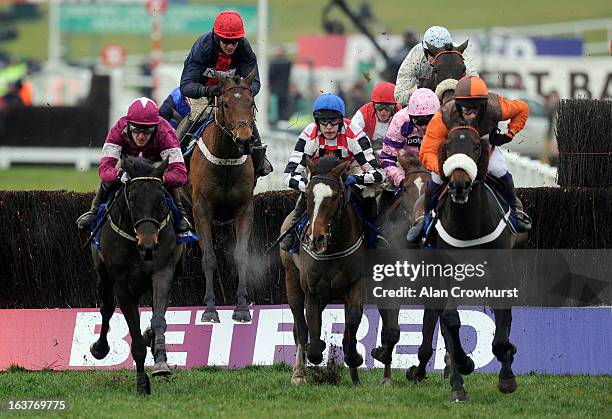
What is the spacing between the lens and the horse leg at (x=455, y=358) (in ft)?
34.0

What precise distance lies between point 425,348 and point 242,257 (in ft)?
7.05

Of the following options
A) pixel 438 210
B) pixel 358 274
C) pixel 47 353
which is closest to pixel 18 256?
pixel 47 353

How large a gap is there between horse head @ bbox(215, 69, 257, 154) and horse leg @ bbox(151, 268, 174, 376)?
1.59 metres

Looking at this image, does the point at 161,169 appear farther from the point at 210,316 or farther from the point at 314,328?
the point at 210,316

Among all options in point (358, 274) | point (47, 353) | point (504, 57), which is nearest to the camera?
point (358, 274)

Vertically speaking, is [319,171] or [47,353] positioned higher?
[319,171]

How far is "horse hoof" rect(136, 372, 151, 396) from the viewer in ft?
35.5

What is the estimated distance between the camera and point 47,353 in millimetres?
12805

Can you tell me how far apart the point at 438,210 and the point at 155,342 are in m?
2.39

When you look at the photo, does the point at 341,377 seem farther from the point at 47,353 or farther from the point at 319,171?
the point at 47,353

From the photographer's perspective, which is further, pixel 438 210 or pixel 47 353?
pixel 47 353

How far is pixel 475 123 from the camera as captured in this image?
10414 millimetres

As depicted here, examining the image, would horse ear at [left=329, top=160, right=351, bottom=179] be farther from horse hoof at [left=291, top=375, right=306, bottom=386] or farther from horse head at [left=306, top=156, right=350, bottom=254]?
horse hoof at [left=291, top=375, right=306, bottom=386]

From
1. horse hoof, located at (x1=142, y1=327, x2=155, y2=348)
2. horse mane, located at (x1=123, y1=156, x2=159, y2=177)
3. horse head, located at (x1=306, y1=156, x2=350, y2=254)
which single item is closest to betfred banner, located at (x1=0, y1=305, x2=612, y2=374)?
horse hoof, located at (x1=142, y1=327, x2=155, y2=348)
